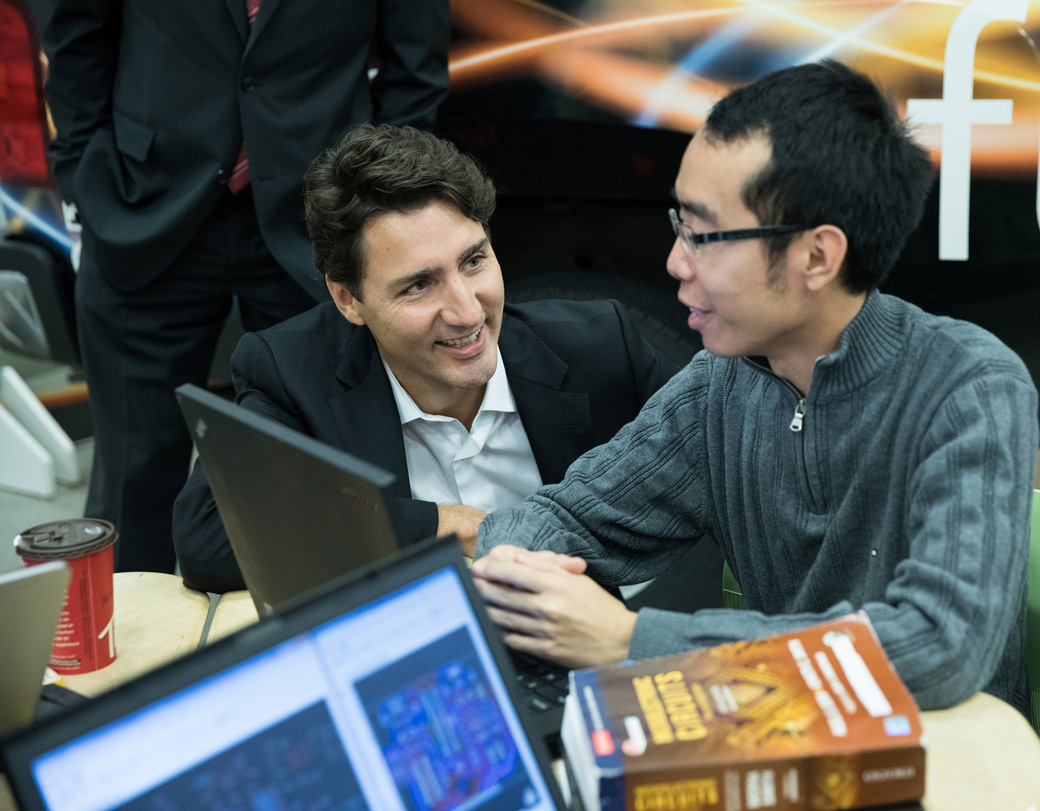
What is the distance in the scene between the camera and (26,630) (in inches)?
37.1

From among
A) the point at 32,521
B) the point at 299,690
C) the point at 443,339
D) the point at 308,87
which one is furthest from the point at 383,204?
the point at 32,521

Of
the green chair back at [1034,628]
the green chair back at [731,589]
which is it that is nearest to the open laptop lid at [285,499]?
the green chair back at [731,589]

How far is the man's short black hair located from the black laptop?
0.54 metres

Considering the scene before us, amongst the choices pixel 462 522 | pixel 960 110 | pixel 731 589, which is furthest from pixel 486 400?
pixel 960 110

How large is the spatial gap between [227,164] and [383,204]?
74 cm

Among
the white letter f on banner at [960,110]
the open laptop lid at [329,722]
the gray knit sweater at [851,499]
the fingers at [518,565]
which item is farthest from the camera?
the white letter f on banner at [960,110]

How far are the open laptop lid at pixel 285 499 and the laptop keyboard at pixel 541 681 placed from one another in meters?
0.24

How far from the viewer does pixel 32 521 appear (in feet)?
10.1

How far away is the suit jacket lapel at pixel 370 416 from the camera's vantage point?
1.58 metres

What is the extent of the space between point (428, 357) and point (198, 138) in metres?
0.86

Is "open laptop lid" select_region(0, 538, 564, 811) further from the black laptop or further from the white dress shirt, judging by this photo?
the white dress shirt

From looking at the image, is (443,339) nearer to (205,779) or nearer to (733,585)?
(733,585)

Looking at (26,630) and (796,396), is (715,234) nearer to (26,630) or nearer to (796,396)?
(796,396)

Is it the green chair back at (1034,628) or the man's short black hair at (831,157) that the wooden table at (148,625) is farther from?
the green chair back at (1034,628)
